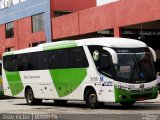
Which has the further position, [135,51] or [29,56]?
[29,56]

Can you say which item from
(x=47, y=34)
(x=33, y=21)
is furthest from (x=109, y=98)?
(x=33, y=21)

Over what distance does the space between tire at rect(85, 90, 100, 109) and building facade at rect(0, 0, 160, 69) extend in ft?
38.9

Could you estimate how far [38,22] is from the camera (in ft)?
164

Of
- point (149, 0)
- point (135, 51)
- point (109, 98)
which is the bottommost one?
point (109, 98)

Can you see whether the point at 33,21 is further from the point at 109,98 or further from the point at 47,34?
the point at 109,98

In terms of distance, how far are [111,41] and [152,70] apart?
211cm

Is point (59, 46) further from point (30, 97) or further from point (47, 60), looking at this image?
point (30, 97)

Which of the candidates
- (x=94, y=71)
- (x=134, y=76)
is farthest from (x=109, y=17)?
(x=134, y=76)

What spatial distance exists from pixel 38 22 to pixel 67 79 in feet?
91.1

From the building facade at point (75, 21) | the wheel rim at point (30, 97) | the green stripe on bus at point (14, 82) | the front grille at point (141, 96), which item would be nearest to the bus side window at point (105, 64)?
the front grille at point (141, 96)

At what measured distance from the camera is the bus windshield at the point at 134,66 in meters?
20.1

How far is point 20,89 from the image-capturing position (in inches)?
1085

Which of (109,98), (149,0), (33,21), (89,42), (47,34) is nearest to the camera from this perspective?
(109,98)

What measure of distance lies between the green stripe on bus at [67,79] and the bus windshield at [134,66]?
2.10 m
